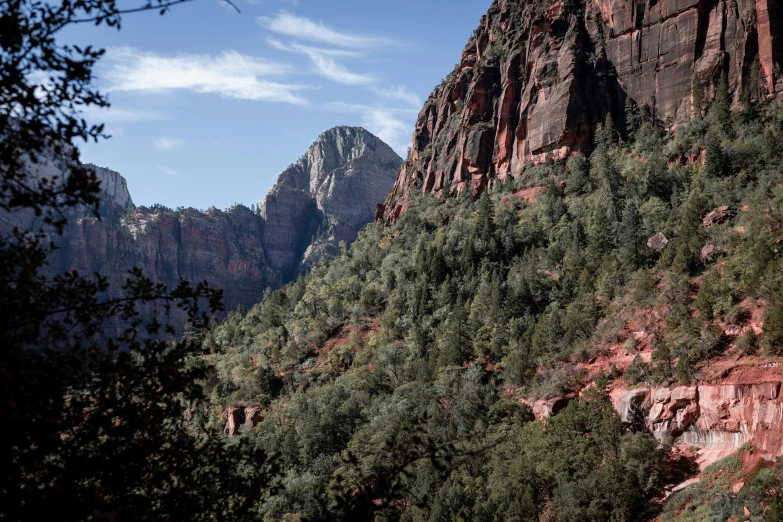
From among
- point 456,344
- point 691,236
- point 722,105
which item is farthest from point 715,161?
point 456,344

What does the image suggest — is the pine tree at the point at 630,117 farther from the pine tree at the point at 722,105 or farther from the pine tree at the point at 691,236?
the pine tree at the point at 691,236

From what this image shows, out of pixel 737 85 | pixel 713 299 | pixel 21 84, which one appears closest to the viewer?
pixel 21 84

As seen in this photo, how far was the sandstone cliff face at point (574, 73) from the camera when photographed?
212 ft

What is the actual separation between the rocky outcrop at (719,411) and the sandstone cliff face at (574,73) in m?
43.9

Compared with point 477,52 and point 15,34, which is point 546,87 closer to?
point 477,52

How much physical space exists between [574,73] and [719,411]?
57.4 meters

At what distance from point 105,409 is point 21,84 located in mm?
3069

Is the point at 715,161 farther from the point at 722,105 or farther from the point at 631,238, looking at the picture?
the point at 631,238

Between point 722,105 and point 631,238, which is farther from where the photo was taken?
point 722,105

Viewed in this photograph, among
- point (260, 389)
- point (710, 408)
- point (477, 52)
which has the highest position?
point (477, 52)

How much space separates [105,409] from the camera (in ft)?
19.2

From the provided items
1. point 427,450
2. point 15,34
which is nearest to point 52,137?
point 15,34

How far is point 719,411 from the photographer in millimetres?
28641

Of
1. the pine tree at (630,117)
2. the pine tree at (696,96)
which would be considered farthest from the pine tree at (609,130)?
the pine tree at (696,96)
